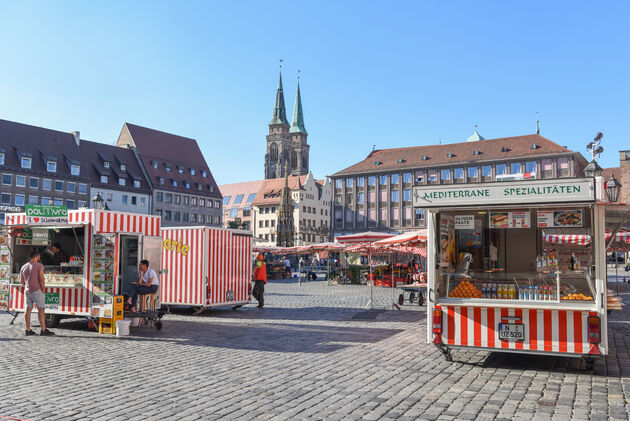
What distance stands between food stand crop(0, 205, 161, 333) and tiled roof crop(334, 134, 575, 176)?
69343mm

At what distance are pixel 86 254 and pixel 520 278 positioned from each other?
894cm

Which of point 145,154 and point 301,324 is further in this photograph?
point 145,154

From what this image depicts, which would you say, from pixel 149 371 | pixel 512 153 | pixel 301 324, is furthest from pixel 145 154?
pixel 149 371

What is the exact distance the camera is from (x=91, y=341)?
36.7ft

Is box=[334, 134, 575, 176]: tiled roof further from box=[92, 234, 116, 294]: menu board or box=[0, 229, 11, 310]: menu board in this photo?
box=[0, 229, 11, 310]: menu board

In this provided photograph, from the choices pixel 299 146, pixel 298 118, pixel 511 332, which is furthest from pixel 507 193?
pixel 298 118

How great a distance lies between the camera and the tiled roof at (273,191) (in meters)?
112

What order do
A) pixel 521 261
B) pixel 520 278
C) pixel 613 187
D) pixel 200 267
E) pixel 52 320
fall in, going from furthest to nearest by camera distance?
1. pixel 613 187
2. pixel 200 267
3. pixel 52 320
4. pixel 521 261
5. pixel 520 278

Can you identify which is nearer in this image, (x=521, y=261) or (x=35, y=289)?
(x=521, y=261)

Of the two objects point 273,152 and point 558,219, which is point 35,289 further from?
point 273,152

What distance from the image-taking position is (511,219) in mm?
8758

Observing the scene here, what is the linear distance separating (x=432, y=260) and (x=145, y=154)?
79729 mm

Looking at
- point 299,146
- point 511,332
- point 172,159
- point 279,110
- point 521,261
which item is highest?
point 279,110

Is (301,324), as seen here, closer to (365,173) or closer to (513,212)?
(513,212)
